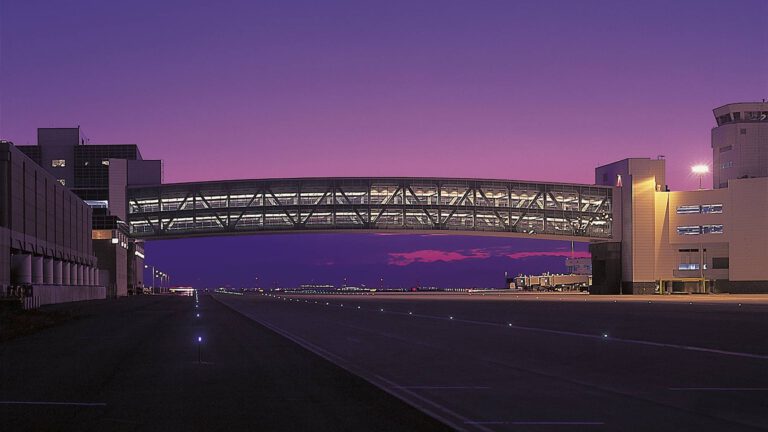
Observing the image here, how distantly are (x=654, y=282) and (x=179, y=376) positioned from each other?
4073 inches

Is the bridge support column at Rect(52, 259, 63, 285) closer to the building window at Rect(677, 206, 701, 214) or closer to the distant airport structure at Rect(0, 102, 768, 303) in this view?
the distant airport structure at Rect(0, 102, 768, 303)

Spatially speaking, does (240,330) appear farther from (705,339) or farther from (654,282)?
(654,282)

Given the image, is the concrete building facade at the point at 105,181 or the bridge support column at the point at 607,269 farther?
the concrete building facade at the point at 105,181

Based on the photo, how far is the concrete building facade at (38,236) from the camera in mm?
65625

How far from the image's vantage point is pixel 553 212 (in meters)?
119

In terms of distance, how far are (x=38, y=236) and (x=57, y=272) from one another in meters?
9.94

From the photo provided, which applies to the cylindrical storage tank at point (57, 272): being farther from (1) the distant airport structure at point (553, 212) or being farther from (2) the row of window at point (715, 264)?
(2) the row of window at point (715, 264)

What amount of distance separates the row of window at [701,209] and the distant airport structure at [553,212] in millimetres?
130

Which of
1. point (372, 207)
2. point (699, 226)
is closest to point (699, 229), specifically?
point (699, 226)

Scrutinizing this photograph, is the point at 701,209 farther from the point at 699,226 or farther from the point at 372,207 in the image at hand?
the point at 372,207

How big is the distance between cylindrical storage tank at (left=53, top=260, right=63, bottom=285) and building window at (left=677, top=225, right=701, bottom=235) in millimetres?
76687

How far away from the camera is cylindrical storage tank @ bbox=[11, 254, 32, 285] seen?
69562mm

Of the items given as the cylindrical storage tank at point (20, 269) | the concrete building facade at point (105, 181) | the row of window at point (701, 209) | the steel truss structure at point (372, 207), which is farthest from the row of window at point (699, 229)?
the cylindrical storage tank at point (20, 269)

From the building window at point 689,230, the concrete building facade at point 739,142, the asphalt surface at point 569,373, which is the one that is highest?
the concrete building facade at point 739,142
